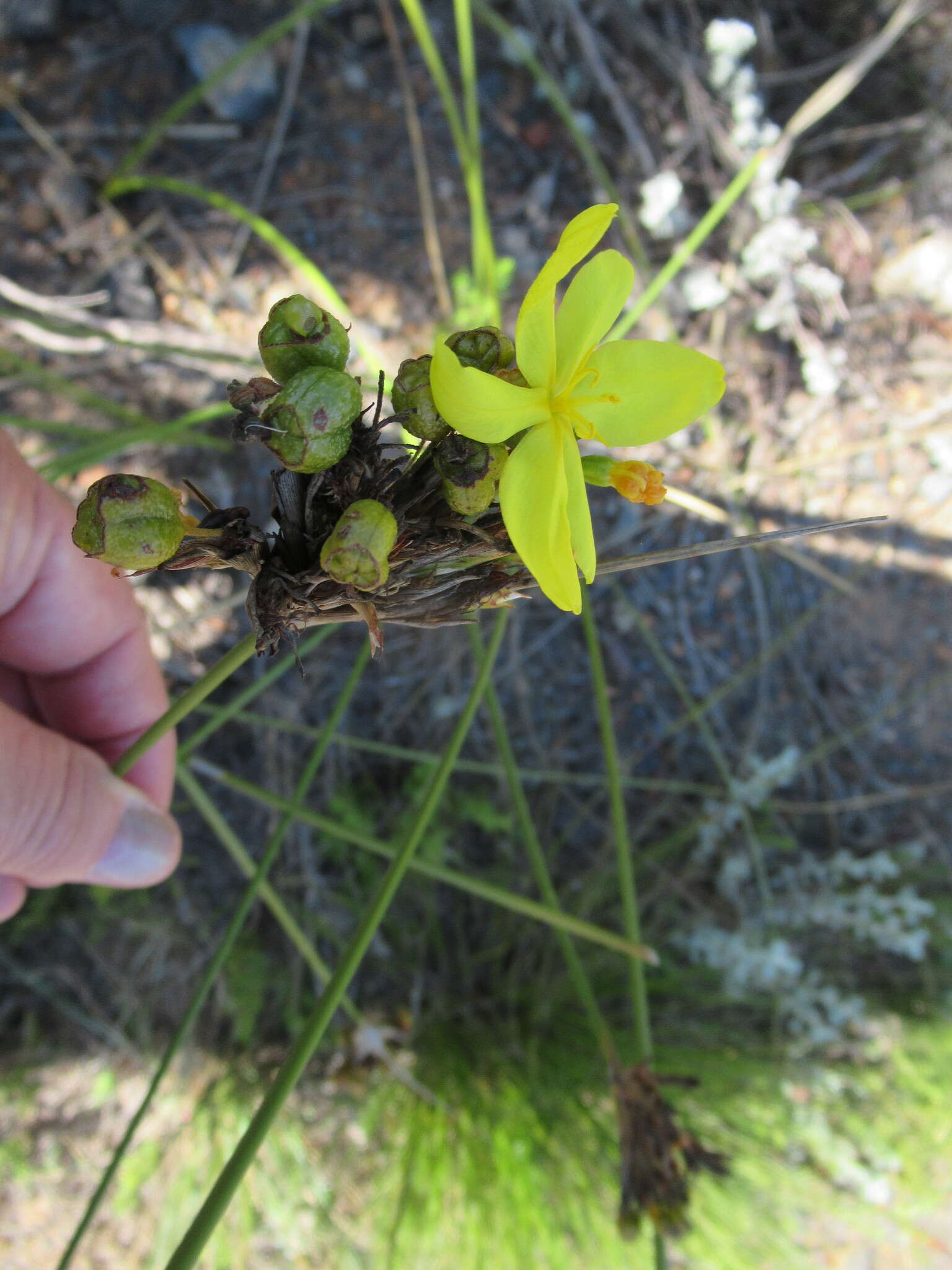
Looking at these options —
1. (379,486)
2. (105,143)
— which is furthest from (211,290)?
(379,486)

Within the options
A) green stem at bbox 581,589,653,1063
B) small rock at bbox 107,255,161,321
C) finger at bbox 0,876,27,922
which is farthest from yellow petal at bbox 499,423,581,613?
small rock at bbox 107,255,161,321

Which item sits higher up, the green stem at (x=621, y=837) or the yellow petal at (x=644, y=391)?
the yellow petal at (x=644, y=391)

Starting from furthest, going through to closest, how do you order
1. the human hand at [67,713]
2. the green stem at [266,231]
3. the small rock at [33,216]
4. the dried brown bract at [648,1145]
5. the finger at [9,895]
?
1. the small rock at [33,216]
2. the green stem at [266,231]
3. the finger at [9,895]
4. the human hand at [67,713]
5. the dried brown bract at [648,1145]

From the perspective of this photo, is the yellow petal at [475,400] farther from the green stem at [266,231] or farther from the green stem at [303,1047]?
the green stem at [266,231]

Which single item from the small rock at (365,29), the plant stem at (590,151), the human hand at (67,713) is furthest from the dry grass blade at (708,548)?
the small rock at (365,29)

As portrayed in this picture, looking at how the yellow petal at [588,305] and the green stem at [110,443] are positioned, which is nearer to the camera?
the yellow petal at [588,305]

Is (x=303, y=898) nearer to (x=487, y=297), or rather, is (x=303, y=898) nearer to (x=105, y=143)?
(x=487, y=297)

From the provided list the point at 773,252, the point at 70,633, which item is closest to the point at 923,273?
the point at 773,252

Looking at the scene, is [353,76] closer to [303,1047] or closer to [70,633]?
[70,633]
